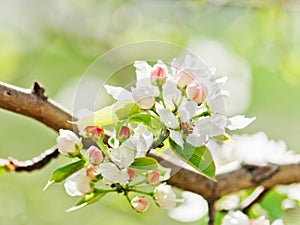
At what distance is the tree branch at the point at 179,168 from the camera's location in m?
1.07

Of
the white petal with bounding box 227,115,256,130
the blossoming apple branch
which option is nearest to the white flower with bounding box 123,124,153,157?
the blossoming apple branch

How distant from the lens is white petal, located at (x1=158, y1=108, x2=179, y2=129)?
915mm

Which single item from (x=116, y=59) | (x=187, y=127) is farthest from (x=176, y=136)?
(x=116, y=59)

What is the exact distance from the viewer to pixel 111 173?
94cm

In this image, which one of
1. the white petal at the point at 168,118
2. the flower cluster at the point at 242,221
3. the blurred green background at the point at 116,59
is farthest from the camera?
the blurred green background at the point at 116,59

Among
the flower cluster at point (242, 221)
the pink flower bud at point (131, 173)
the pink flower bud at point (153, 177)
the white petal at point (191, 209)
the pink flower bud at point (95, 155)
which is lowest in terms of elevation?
the flower cluster at point (242, 221)

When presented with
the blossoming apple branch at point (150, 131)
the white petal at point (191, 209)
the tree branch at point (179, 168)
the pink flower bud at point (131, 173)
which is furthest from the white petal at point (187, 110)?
the white petal at point (191, 209)

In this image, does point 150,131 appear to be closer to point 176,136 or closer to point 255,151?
point 176,136

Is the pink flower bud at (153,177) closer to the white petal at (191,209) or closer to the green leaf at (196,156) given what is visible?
the green leaf at (196,156)

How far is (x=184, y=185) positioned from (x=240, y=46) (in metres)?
1.62

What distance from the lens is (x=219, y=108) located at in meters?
0.94

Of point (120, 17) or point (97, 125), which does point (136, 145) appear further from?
point (120, 17)

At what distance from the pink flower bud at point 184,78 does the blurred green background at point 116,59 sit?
112cm

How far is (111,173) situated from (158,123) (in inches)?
3.4
